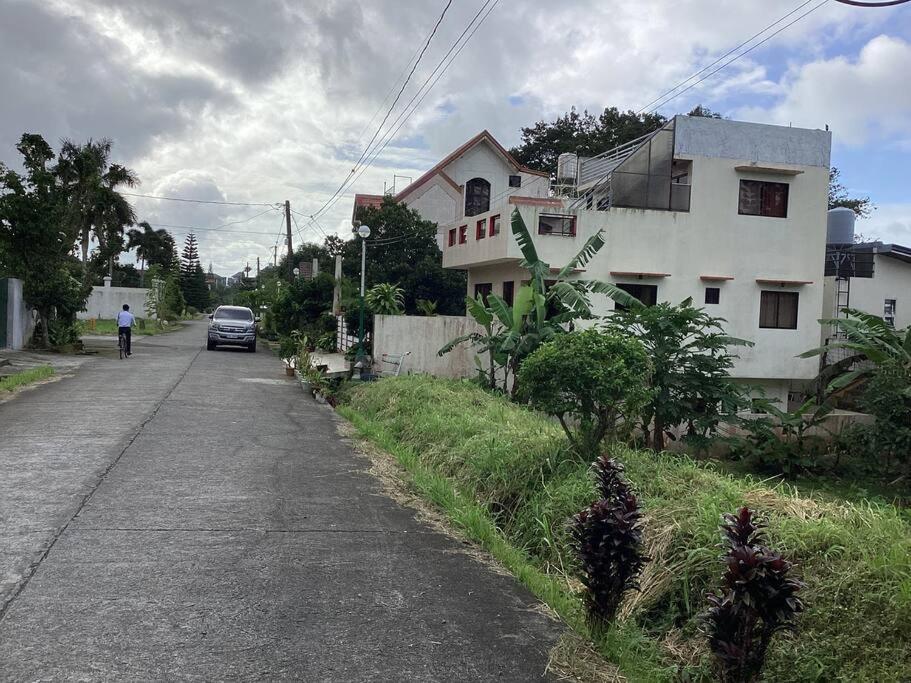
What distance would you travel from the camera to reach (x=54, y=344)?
2348 cm

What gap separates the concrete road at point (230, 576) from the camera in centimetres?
400

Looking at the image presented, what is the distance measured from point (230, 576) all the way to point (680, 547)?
296cm

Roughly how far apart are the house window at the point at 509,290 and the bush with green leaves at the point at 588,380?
15.7 metres

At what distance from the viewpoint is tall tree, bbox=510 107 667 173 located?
145 feet

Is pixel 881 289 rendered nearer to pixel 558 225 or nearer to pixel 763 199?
pixel 763 199

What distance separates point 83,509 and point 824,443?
13202 millimetres

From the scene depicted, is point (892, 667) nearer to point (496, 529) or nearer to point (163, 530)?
point (496, 529)

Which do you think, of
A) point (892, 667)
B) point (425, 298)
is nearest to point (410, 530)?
point (892, 667)

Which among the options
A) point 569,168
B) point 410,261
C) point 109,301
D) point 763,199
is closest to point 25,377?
point 569,168

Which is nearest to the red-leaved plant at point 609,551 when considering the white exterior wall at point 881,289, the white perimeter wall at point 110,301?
the white exterior wall at point 881,289

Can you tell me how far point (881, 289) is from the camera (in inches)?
1043

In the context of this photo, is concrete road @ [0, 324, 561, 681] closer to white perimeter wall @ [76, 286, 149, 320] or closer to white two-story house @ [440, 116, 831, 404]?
white two-story house @ [440, 116, 831, 404]

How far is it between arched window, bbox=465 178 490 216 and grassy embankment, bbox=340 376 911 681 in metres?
33.8

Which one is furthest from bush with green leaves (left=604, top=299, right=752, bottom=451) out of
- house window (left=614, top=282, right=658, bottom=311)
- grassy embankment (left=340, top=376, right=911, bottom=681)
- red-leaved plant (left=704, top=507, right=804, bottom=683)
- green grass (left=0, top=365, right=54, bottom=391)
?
green grass (left=0, top=365, right=54, bottom=391)
